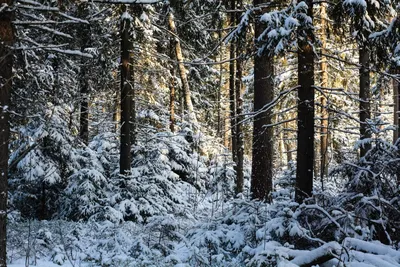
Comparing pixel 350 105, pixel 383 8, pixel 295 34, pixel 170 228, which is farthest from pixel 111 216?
pixel 350 105

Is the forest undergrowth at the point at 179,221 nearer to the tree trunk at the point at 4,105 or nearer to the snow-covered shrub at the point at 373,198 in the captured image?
the snow-covered shrub at the point at 373,198

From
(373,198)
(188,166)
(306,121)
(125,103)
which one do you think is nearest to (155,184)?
(125,103)

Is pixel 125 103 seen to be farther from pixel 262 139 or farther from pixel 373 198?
pixel 373 198

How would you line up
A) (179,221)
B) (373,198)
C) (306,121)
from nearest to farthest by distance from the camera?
(373,198) < (306,121) < (179,221)

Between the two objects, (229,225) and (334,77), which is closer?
(229,225)

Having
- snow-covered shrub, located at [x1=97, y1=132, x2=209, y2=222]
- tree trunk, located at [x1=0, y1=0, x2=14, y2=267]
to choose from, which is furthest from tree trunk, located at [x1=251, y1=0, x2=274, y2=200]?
tree trunk, located at [x1=0, y1=0, x2=14, y2=267]

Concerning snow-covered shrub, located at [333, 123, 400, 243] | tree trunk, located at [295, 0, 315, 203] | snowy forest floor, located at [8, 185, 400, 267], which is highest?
tree trunk, located at [295, 0, 315, 203]

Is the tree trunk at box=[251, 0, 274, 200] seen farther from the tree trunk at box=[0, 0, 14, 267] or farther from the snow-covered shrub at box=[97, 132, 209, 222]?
the tree trunk at box=[0, 0, 14, 267]

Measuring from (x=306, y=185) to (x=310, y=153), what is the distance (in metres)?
0.63

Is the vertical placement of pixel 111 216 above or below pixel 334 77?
below

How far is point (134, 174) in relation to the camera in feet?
37.6

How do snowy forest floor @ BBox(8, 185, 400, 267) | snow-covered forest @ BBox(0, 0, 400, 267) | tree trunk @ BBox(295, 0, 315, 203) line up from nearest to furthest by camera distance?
1. snow-covered forest @ BBox(0, 0, 400, 267)
2. snowy forest floor @ BBox(8, 185, 400, 267)
3. tree trunk @ BBox(295, 0, 315, 203)

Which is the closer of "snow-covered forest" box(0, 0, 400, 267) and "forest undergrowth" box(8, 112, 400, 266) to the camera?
"snow-covered forest" box(0, 0, 400, 267)

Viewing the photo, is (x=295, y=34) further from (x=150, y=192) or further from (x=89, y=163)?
(x=89, y=163)
